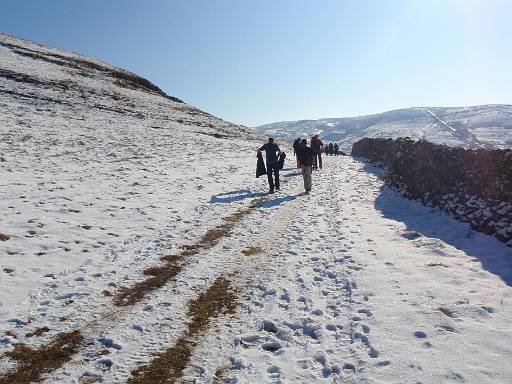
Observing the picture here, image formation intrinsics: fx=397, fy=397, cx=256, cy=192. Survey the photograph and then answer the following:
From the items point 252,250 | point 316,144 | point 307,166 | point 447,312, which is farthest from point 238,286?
point 316,144

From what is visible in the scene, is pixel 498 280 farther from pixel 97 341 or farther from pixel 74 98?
pixel 74 98

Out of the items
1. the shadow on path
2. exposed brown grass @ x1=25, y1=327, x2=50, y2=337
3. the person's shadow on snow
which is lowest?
exposed brown grass @ x1=25, y1=327, x2=50, y2=337

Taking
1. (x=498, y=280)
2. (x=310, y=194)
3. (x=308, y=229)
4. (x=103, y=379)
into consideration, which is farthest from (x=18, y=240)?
(x=310, y=194)

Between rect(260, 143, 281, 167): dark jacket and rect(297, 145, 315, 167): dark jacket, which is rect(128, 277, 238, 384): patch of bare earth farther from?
→ rect(297, 145, 315, 167): dark jacket

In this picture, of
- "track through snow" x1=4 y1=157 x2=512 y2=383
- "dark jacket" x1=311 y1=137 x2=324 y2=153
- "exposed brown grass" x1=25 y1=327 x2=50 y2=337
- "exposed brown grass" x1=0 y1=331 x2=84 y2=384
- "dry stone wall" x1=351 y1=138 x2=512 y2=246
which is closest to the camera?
"exposed brown grass" x1=0 y1=331 x2=84 y2=384

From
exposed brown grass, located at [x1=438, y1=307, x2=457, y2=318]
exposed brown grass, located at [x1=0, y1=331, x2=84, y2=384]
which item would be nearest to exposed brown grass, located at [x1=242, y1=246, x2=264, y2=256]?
exposed brown grass, located at [x1=438, y1=307, x2=457, y2=318]

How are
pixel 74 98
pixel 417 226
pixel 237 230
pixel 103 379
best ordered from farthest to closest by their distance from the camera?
1. pixel 74 98
2. pixel 417 226
3. pixel 237 230
4. pixel 103 379

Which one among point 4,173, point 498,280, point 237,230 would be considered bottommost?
point 498,280

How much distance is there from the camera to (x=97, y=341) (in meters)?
5.83

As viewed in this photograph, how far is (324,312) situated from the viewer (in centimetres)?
690

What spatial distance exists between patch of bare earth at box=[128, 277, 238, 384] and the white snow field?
3 cm

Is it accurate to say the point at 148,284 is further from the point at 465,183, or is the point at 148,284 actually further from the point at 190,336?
the point at 465,183

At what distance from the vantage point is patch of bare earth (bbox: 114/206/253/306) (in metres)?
7.42

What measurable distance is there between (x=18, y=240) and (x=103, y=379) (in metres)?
6.44
